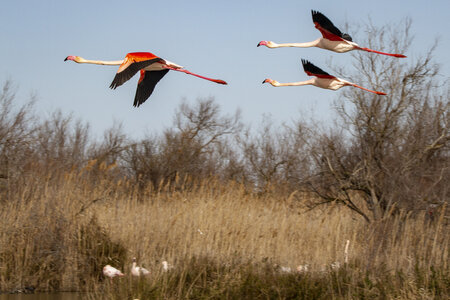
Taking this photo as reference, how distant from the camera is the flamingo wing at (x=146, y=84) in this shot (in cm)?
740

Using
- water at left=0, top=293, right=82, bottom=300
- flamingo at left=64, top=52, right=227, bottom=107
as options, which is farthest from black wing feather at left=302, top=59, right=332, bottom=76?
water at left=0, top=293, right=82, bottom=300

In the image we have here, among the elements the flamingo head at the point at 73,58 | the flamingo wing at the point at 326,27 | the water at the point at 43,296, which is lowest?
the water at the point at 43,296

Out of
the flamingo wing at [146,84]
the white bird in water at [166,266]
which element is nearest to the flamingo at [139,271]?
the white bird in water at [166,266]

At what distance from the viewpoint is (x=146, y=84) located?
771 cm

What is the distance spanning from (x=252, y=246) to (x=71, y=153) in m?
12.1

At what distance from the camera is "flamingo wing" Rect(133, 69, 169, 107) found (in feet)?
24.3

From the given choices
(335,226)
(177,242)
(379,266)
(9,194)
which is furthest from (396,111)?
(9,194)

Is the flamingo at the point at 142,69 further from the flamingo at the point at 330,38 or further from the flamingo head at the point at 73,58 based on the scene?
the flamingo at the point at 330,38

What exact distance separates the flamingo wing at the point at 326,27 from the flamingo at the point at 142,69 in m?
1.26

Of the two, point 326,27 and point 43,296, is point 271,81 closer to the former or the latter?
point 326,27

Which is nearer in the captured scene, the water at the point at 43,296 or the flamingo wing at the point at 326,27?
the flamingo wing at the point at 326,27

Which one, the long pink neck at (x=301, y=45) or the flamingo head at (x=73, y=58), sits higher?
the long pink neck at (x=301, y=45)

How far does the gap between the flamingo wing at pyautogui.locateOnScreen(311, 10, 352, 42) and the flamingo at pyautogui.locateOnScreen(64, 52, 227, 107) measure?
1261mm

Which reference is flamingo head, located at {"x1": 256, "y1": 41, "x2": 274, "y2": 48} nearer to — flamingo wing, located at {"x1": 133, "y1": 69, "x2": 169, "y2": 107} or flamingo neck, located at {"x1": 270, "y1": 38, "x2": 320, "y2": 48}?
flamingo neck, located at {"x1": 270, "y1": 38, "x2": 320, "y2": 48}
